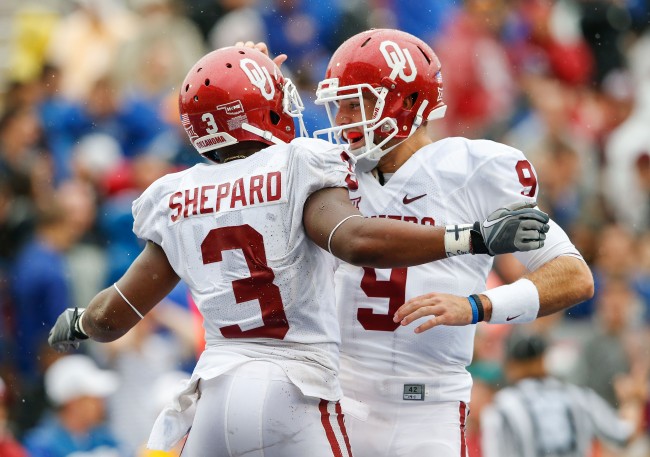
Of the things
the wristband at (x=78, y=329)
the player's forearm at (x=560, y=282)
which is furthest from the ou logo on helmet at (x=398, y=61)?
the wristband at (x=78, y=329)

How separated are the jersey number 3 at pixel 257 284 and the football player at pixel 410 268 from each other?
23.2 inches

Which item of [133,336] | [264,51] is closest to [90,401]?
[133,336]

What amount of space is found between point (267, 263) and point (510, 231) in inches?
31.9

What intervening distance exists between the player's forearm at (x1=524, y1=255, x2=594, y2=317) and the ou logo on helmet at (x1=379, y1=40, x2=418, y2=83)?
2.80 feet

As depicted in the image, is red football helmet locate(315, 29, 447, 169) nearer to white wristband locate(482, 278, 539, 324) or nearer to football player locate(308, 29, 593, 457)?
football player locate(308, 29, 593, 457)

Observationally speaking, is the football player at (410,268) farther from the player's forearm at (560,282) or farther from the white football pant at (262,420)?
the white football pant at (262,420)

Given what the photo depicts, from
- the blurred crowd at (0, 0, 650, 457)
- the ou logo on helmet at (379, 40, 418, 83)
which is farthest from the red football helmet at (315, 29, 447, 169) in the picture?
the blurred crowd at (0, 0, 650, 457)

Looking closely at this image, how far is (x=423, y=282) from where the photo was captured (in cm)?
475

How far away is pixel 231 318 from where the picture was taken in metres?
4.33

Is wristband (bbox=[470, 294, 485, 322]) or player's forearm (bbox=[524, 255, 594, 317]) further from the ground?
wristband (bbox=[470, 294, 485, 322])

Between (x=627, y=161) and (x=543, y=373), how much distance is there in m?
3.56

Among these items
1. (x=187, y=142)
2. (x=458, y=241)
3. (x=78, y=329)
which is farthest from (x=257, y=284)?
(x=187, y=142)

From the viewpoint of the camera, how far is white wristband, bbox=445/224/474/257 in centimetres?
404

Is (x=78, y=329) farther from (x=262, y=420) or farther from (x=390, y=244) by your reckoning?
(x=390, y=244)
